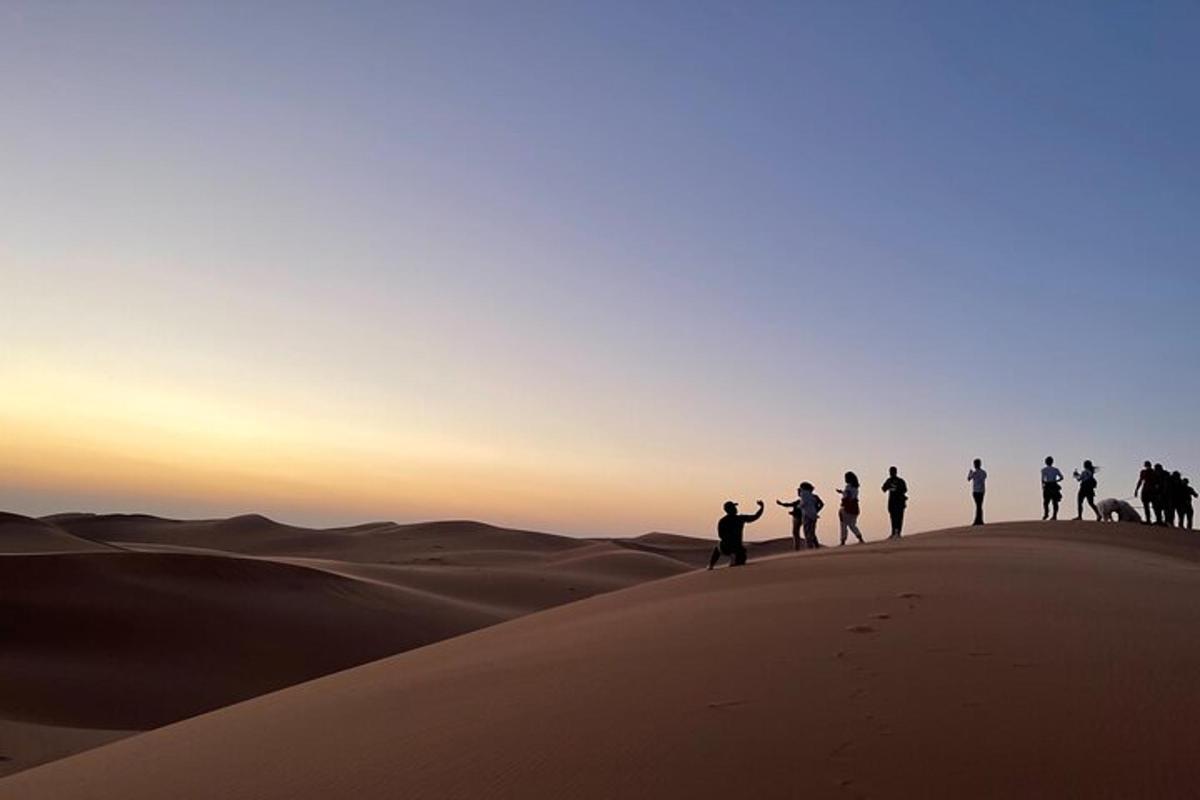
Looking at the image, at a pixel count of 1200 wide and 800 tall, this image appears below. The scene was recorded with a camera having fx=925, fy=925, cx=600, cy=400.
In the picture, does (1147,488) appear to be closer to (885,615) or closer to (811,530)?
(811,530)

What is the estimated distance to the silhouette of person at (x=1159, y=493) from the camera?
1955 centimetres

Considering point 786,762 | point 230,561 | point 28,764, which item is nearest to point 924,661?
point 786,762

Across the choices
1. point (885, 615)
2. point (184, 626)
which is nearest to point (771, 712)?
point (885, 615)

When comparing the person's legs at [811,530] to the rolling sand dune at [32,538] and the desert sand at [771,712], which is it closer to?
the desert sand at [771,712]

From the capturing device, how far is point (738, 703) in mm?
4434

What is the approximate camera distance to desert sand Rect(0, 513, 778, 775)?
14258mm

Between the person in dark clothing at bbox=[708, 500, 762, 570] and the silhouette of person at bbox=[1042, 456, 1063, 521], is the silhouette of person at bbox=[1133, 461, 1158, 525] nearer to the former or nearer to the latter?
the silhouette of person at bbox=[1042, 456, 1063, 521]

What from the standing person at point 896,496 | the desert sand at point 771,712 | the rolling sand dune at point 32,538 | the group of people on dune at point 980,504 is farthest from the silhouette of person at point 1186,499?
the rolling sand dune at point 32,538

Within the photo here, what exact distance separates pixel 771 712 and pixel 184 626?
17.5 metres

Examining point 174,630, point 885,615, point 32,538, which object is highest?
point 885,615

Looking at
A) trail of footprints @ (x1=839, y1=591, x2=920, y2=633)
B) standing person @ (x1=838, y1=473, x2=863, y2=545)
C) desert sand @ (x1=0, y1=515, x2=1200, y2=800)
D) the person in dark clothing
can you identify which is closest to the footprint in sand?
desert sand @ (x1=0, y1=515, x2=1200, y2=800)

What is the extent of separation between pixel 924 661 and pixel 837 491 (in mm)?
11518

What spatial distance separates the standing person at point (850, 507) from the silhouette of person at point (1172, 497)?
342 inches

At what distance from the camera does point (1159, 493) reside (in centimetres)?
1975
